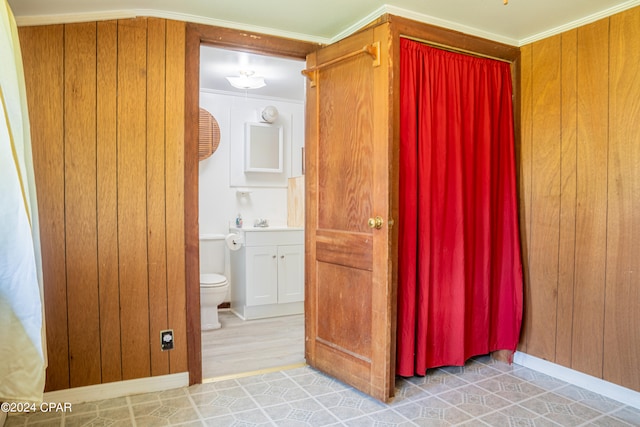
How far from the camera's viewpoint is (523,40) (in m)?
2.88

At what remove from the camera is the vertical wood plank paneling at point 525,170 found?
2.86m

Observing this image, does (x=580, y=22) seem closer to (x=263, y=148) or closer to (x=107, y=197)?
(x=107, y=197)

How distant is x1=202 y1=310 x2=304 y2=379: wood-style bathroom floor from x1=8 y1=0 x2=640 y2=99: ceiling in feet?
7.23

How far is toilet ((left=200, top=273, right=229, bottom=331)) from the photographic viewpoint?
3699 mm

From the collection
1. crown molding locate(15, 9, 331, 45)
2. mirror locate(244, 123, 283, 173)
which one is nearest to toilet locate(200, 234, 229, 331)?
mirror locate(244, 123, 283, 173)

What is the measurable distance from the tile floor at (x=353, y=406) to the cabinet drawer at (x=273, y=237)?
5.13 feet

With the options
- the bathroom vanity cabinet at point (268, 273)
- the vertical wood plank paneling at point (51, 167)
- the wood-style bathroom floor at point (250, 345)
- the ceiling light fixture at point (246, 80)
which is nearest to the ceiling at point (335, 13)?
the vertical wood plank paneling at point (51, 167)

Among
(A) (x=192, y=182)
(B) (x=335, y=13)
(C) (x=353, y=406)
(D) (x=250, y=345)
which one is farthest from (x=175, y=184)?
(C) (x=353, y=406)

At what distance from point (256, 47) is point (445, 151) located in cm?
136

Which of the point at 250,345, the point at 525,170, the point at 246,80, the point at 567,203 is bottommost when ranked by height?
the point at 250,345

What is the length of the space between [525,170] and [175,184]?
7.47ft

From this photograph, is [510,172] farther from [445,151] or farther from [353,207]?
[353,207]

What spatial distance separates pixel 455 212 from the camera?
105 inches

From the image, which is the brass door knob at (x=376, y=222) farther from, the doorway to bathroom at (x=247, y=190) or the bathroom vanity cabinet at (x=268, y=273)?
the bathroom vanity cabinet at (x=268, y=273)
